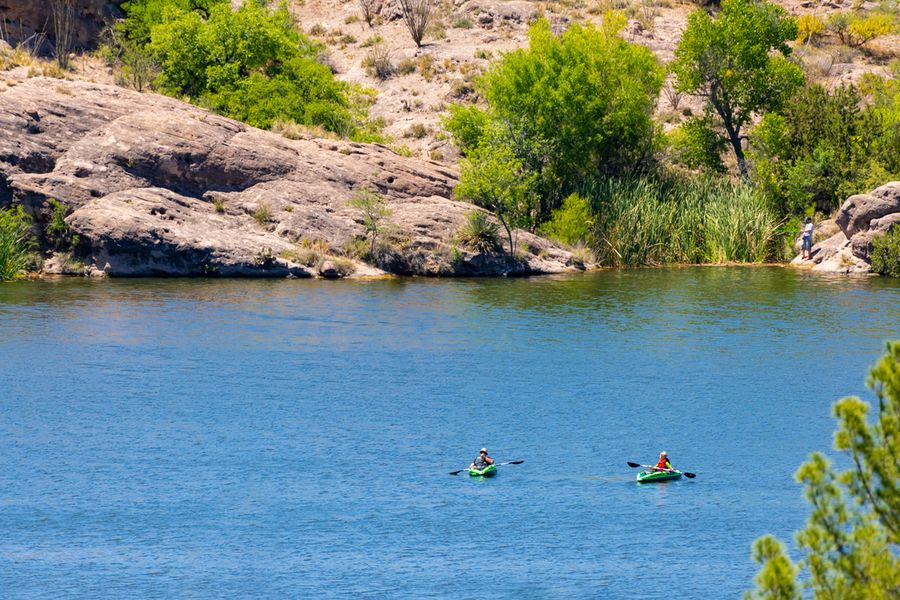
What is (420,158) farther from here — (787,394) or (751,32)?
(787,394)

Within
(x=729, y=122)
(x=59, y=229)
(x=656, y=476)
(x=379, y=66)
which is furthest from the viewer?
(x=379, y=66)

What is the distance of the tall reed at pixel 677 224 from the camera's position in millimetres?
65938

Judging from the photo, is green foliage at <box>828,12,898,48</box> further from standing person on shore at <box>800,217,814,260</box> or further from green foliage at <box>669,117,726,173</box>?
standing person on shore at <box>800,217,814,260</box>

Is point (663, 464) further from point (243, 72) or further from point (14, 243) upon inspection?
point (243, 72)

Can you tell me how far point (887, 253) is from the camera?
60.9 m

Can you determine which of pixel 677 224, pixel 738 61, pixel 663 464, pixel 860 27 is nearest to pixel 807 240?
pixel 677 224

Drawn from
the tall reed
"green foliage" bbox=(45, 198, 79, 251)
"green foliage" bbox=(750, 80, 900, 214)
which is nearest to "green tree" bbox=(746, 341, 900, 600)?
"green foliage" bbox=(45, 198, 79, 251)

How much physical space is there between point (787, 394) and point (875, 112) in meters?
37.0

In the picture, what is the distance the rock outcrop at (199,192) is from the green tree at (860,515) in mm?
46937

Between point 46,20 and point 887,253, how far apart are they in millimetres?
52533

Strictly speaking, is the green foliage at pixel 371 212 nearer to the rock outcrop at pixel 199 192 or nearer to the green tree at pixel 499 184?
Answer: the rock outcrop at pixel 199 192

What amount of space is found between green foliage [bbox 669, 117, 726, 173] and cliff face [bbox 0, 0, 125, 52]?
37.0 meters

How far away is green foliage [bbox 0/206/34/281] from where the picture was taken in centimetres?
5525

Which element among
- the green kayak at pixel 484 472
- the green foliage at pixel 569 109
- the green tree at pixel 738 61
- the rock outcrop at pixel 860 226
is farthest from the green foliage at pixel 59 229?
the rock outcrop at pixel 860 226
